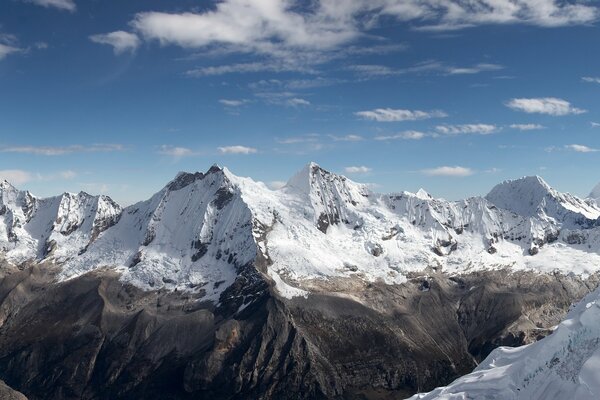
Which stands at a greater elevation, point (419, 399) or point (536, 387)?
point (536, 387)

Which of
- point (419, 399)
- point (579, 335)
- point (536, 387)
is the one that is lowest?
point (419, 399)

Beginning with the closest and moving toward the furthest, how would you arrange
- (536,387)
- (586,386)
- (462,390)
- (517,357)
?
(586,386)
(536,387)
(462,390)
(517,357)

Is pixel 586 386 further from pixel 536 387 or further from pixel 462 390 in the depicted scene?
pixel 462 390

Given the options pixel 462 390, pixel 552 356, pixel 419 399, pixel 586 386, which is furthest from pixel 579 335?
pixel 419 399

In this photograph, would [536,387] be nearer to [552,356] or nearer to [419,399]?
[552,356]

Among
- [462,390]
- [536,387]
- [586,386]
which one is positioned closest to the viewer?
[586,386]

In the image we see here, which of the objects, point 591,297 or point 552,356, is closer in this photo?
point 552,356

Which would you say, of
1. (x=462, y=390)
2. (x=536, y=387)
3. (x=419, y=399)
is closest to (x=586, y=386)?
(x=536, y=387)
